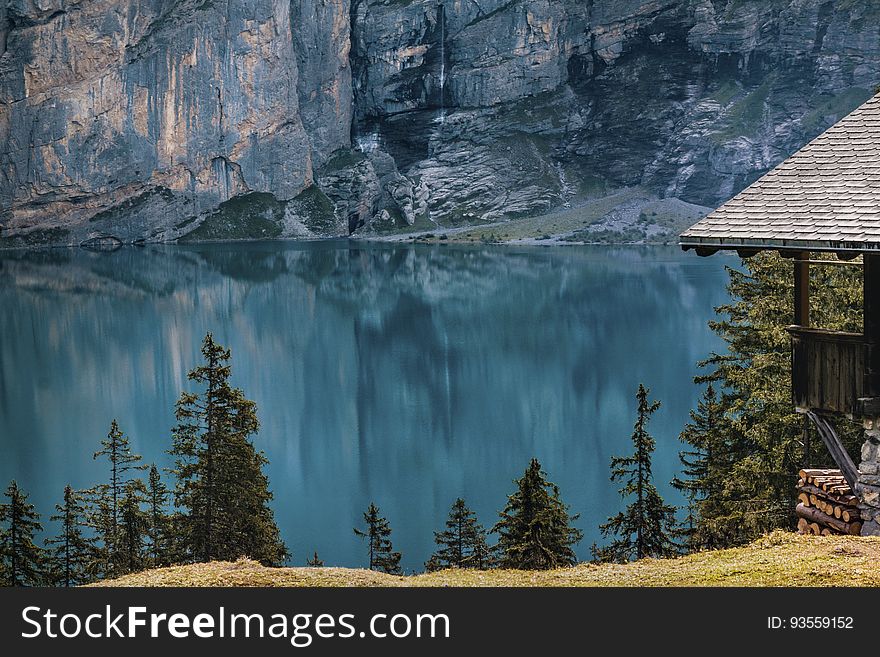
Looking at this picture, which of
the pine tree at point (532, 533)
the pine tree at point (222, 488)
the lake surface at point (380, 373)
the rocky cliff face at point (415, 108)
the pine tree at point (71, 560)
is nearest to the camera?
the pine tree at point (532, 533)

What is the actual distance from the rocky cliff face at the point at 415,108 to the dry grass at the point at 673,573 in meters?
149

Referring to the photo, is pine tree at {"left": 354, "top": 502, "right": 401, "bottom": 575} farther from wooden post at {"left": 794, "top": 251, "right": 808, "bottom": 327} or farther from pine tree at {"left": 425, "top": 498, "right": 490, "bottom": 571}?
wooden post at {"left": 794, "top": 251, "right": 808, "bottom": 327}

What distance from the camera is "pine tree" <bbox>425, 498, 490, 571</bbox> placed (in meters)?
27.4

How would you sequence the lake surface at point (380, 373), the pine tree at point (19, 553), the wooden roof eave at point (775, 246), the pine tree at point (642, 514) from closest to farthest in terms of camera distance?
1. the wooden roof eave at point (775, 246)
2. the pine tree at point (19, 553)
3. the pine tree at point (642, 514)
4. the lake surface at point (380, 373)

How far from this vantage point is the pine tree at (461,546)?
2736cm

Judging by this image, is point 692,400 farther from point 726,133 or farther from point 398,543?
point 726,133

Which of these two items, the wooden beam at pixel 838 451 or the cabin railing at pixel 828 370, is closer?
the cabin railing at pixel 828 370

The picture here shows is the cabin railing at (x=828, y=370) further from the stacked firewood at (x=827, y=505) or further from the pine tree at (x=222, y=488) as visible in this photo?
the pine tree at (x=222, y=488)

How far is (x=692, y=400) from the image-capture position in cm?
4988

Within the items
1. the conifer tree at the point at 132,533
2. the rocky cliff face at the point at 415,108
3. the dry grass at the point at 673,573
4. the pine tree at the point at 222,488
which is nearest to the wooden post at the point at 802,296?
the dry grass at the point at 673,573

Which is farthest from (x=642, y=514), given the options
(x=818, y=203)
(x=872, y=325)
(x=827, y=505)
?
(x=818, y=203)

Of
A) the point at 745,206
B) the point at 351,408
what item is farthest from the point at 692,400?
the point at 745,206

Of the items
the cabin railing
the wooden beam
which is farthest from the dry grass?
the cabin railing

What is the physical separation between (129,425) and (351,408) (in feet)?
31.8
